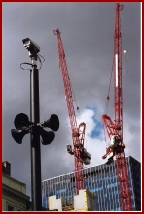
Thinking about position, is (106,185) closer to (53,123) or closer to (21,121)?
(53,123)

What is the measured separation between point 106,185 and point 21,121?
171 metres

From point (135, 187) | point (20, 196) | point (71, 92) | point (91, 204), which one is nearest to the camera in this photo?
point (20, 196)

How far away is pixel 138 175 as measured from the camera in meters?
181

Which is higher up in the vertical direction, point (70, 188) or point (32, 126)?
point (70, 188)

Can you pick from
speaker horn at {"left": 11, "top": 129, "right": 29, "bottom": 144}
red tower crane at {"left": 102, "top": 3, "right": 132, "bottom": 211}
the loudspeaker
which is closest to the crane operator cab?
red tower crane at {"left": 102, "top": 3, "right": 132, "bottom": 211}

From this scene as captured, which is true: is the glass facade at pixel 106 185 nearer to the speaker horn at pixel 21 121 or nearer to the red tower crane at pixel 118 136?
the red tower crane at pixel 118 136

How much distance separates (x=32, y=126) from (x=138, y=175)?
6864 inches

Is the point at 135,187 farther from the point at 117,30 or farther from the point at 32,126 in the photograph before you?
the point at 32,126

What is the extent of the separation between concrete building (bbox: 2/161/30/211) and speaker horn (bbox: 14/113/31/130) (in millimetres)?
43353

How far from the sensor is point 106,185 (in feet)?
586

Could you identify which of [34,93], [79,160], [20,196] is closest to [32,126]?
[34,93]

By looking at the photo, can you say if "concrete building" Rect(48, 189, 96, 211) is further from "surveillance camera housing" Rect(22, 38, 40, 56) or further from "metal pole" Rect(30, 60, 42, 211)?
"metal pole" Rect(30, 60, 42, 211)

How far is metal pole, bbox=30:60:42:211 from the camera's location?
32.0 ft

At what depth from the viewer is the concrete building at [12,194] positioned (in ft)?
A: 175
